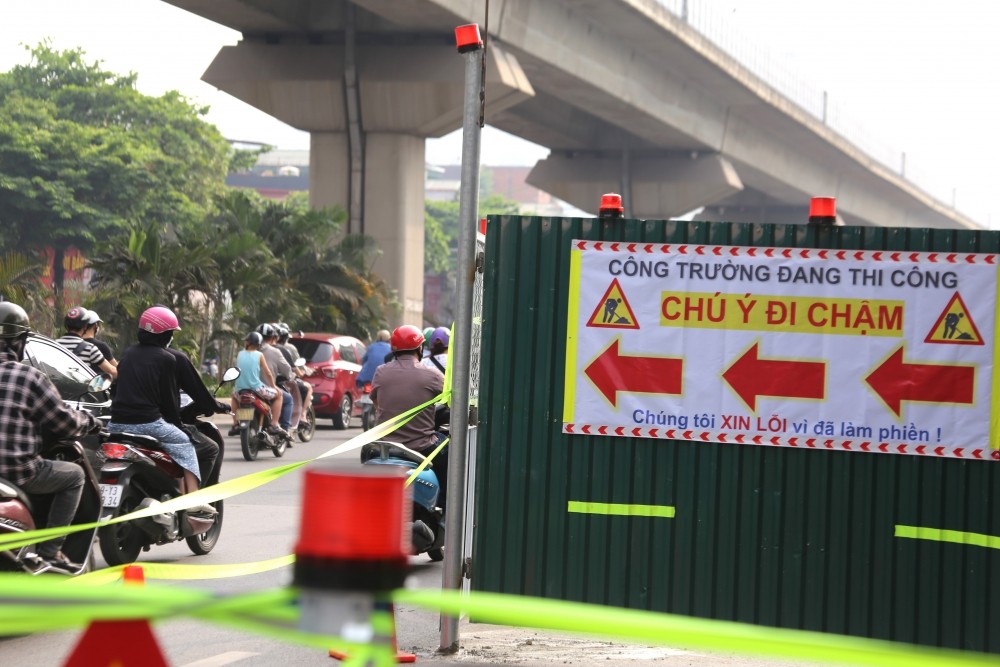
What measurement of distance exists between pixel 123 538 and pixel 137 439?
2.26 feet

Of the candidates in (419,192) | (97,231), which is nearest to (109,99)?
(97,231)

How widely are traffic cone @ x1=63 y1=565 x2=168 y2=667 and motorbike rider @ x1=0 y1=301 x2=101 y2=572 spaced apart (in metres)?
4.48

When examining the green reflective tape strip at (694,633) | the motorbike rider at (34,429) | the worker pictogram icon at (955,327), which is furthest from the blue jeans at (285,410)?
the green reflective tape strip at (694,633)

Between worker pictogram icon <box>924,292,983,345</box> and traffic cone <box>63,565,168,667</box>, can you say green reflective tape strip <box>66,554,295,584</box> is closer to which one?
traffic cone <box>63,565,168,667</box>

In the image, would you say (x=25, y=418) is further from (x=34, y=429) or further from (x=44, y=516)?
(x=44, y=516)

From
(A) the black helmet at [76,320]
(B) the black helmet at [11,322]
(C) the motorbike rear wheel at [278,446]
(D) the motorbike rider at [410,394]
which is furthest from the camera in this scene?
(C) the motorbike rear wheel at [278,446]

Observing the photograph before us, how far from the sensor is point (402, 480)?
2.28 m

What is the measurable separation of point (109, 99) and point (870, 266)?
65.1 m

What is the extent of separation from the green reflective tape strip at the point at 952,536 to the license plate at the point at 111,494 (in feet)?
15.3

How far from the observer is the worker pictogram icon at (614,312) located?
270 inches

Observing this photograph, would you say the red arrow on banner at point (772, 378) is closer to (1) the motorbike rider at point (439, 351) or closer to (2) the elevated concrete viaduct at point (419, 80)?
(1) the motorbike rider at point (439, 351)

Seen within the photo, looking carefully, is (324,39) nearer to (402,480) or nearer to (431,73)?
(431,73)

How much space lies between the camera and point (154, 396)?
9148 mm

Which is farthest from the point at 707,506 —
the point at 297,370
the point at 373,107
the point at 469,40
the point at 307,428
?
the point at 373,107
